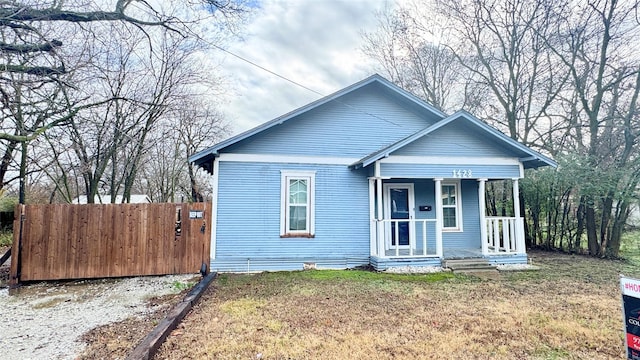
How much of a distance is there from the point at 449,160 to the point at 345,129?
10.0 ft

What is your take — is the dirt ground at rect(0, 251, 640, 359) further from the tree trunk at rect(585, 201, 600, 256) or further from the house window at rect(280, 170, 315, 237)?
the tree trunk at rect(585, 201, 600, 256)

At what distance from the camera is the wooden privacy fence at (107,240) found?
24.0 feet

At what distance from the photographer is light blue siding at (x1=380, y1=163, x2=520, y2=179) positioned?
871 centimetres

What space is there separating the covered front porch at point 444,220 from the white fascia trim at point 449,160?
1.60 ft

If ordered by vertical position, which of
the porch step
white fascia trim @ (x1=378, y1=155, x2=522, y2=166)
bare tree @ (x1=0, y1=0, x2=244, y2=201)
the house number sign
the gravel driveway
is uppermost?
bare tree @ (x1=0, y1=0, x2=244, y2=201)

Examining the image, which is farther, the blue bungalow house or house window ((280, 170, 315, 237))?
house window ((280, 170, 315, 237))

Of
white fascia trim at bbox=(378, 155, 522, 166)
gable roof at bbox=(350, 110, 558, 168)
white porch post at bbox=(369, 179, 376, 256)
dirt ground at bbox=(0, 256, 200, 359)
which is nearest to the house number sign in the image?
white fascia trim at bbox=(378, 155, 522, 166)

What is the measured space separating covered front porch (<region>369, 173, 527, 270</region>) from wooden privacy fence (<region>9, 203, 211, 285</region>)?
482 centimetres

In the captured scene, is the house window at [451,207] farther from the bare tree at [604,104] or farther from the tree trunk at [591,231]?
the tree trunk at [591,231]

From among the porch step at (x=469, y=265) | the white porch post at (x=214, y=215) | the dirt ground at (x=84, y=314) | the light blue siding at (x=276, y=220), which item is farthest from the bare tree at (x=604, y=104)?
the dirt ground at (x=84, y=314)

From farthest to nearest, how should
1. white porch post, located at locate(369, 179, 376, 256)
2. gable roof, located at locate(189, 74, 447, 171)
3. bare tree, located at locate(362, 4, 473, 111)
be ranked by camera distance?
1. bare tree, located at locate(362, 4, 473, 111)
2. white porch post, located at locate(369, 179, 376, 256)
3. gable roof, located at locate(189, 74, 447, 171)

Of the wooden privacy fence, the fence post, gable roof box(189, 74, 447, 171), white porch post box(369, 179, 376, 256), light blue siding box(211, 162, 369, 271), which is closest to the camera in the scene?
the fence post

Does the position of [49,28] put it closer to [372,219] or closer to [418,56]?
[372,219]

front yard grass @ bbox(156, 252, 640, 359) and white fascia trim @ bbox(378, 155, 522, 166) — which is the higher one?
white fascia trim @ bbox(378, 155, 522, 166)
